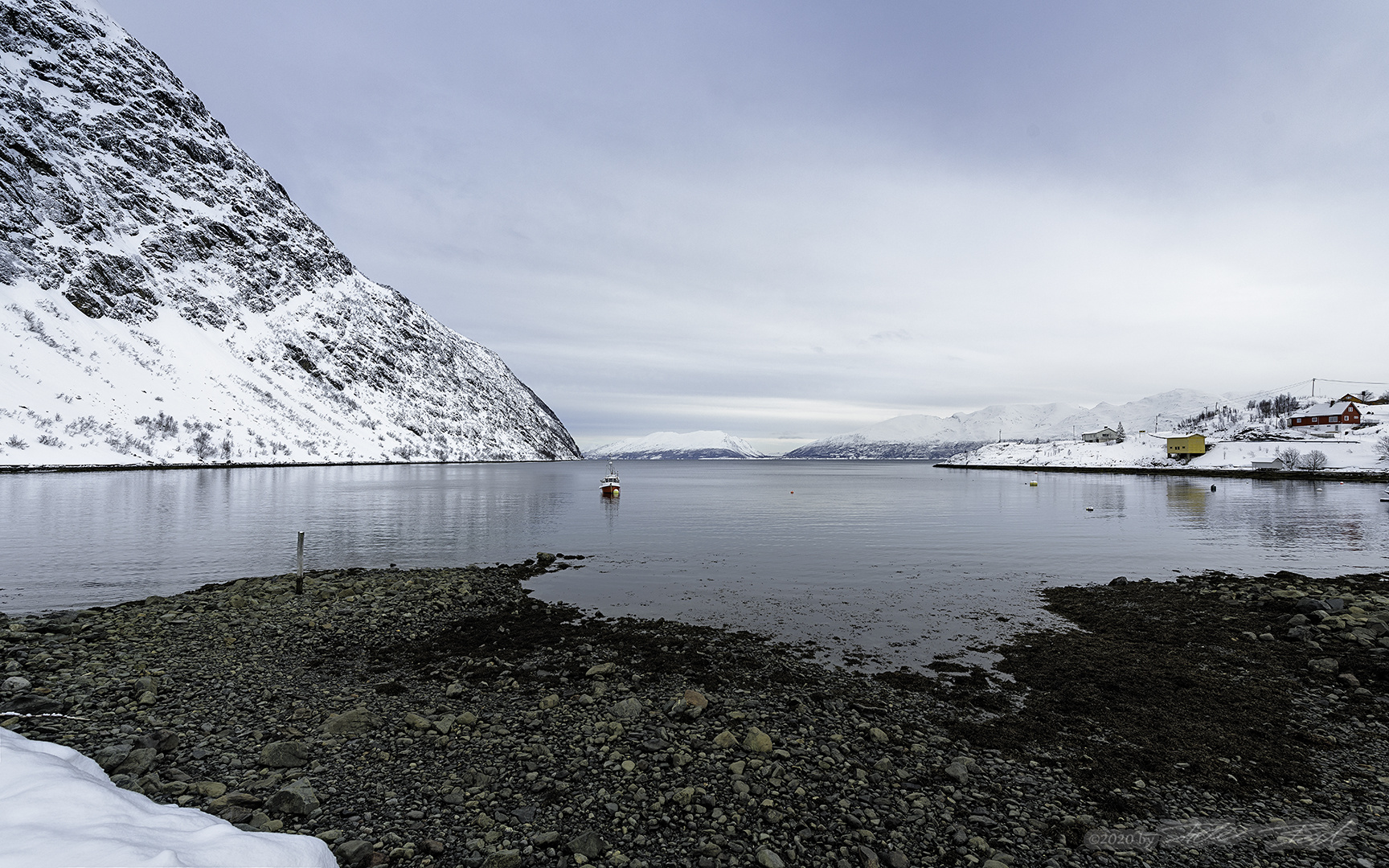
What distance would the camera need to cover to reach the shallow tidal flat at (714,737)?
8.16 m

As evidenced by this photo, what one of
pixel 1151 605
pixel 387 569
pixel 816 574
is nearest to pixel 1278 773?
pixel 1151 605

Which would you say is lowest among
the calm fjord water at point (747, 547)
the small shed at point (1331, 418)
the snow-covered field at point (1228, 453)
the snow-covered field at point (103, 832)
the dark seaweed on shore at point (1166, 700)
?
the calm fjord water at point (747, 547)

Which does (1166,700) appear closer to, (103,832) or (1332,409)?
(103,832)

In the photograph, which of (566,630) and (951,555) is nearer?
(566,630)

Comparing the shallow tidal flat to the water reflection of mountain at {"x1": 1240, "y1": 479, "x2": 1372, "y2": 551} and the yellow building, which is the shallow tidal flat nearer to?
the water reflection of mountain at {"x1": 1240, "y1": 479, "x2": 1372, "y2": 551}

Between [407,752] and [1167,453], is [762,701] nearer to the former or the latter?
[407,752]

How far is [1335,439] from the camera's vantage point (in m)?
140

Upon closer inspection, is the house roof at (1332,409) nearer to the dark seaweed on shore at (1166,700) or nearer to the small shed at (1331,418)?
the small shed at (1331,418)

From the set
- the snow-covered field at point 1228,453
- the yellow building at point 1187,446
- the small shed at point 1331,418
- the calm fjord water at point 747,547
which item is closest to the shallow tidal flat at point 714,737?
the calm fjord water at point 747,547

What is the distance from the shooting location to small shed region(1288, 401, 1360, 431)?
156 metres

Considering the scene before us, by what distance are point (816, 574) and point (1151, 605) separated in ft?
43.3

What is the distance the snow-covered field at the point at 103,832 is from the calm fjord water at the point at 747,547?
14.5m

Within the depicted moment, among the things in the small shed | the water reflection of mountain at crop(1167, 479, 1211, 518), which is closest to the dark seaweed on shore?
the water reflection of mountain at crop(1167, 479, 1211, 518)

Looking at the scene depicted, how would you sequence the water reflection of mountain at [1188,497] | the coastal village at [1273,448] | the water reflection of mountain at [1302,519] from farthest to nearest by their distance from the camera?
the coastal village at [1273,448]
the water reflection of mountain at [1188,497]
the water reflection of mountain at [1302,519]
